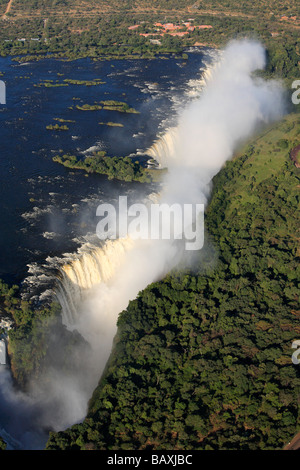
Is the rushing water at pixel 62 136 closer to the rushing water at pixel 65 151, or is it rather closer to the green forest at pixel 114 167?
the rushing water at pixel 65 151

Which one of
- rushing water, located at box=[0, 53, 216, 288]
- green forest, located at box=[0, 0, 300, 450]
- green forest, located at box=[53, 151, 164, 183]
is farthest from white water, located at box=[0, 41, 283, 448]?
rushing water, located at box=[0, 53, 216, 288]

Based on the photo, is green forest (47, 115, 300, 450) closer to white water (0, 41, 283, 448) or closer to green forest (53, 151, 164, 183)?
white water (0, 41, 283, 448)

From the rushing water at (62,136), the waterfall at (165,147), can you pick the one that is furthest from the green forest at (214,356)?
the waterfall at (165,147)

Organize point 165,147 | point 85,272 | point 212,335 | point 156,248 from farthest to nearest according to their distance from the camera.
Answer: point 165,147 → point 156,248 → point 85,272 → point 212,335

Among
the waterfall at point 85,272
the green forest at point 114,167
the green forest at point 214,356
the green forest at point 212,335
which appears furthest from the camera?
the green forest at point 114,167

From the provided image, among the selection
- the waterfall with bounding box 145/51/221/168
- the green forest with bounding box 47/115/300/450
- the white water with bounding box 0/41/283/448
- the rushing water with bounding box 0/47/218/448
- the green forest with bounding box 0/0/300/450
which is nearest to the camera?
the green forest with bounding box 47/115/300/450

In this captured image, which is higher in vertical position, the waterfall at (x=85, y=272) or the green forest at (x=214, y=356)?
the waterfall at (x=85, y=272)

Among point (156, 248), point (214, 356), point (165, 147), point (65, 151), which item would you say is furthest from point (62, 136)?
point (214, 356)

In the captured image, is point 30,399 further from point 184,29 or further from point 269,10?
point 269,10

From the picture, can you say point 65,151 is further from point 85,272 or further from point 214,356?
point 214,356
